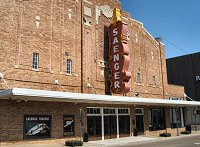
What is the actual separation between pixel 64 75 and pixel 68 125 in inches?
177

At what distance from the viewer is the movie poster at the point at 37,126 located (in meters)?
22.2

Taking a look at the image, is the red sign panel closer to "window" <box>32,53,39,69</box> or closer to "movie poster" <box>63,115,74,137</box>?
"movie poster" <box>63,115,74,137</box>

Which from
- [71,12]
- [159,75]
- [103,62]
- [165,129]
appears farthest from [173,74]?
[71,12]

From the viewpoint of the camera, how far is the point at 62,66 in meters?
26.3

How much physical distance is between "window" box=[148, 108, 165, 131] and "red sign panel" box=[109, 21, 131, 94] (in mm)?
7841

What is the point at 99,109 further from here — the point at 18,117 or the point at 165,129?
the point at 165,129

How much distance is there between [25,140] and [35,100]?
3.14m

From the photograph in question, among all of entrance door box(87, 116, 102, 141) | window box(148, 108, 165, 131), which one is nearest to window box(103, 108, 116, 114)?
entrance door box(87, 116, 102, 141)

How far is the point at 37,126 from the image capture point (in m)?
22.9

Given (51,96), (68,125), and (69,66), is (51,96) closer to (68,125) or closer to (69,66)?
(68,125)

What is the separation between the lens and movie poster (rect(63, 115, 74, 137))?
24.7 m

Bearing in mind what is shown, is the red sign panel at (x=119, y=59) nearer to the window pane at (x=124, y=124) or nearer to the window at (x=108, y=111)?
the window at (x=108, y=111)

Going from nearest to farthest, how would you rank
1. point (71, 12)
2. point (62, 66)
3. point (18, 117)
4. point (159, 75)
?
point (18, 117), point (62, 66), point (71, 12), point (159, 75)

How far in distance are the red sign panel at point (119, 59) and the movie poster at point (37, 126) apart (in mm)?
8639
